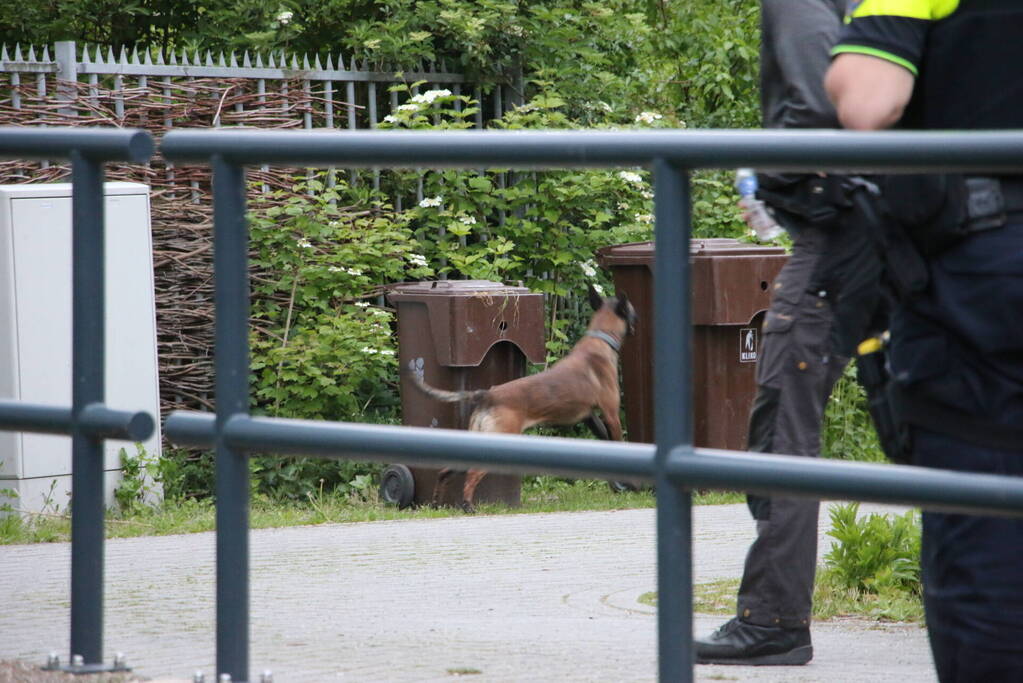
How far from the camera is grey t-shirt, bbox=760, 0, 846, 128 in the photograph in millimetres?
3752

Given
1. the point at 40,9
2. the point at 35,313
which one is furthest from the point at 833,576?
the point at 40,9

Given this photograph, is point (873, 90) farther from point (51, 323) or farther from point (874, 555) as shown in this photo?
point (51, 323)

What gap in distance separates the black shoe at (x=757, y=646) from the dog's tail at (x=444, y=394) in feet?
12.1

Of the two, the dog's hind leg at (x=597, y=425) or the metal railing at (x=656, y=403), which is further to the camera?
the dog's hind leg at (x=597, y=425)

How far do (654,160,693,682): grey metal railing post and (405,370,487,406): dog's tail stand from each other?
543cm

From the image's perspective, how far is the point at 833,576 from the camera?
16.3 feet

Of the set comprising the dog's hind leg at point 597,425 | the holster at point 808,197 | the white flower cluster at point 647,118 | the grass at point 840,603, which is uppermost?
the white flower cluster at point 647,118

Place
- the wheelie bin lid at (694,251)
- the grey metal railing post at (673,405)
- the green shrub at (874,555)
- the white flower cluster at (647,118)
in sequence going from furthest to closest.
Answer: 1. the white flower cluster at (647,118)
2. the wheelie bin lid at (694,251)
3. the green shrub at (874,555)
4. the grey metal railing post at (673,405)

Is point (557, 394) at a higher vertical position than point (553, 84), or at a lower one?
lower

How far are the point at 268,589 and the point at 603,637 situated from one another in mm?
1395

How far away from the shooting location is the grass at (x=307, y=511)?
22.2ft

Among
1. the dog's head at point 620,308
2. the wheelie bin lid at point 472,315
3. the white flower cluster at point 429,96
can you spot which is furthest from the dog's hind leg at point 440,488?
the white flower cluster at point 429,96

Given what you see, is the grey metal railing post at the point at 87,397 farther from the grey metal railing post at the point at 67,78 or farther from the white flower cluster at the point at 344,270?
the grey metal railing post at the point at 67,78

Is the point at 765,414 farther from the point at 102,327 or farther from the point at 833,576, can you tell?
the point at 102,327
